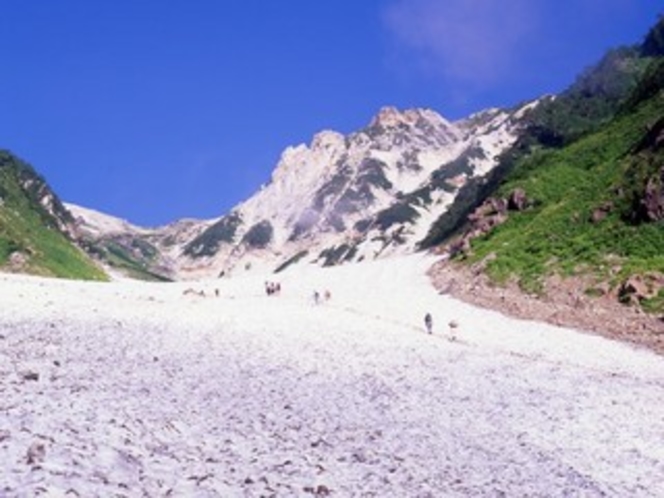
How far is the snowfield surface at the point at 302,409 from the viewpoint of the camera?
14.1 m

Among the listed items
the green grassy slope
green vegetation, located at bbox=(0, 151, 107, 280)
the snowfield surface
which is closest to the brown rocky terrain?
the green grassy slope

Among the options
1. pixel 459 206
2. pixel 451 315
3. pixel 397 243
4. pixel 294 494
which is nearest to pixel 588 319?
pixel 451 315

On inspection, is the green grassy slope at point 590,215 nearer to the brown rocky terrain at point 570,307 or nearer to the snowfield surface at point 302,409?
the brown rocky terrain at point 570,307

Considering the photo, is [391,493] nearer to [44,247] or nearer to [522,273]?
[522,273]

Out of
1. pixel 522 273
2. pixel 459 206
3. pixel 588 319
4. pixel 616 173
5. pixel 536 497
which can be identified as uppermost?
pixel 459 206

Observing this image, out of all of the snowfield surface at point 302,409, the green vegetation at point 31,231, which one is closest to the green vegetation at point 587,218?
the snowfield surface at point 302,409

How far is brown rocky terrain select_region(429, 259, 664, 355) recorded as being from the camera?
44625 mm

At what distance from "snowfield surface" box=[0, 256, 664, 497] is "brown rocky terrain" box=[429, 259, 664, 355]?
280cm

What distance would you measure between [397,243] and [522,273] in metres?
A: 137

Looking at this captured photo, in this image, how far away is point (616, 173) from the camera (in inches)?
2891

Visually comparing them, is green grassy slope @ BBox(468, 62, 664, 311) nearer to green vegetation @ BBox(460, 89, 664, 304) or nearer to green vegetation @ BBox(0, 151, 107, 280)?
green vegetation @ BBox(460, 89, 664, 304)

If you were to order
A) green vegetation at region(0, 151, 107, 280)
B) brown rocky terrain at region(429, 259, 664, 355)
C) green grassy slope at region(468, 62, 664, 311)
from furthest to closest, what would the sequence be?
green vegetation at region(0, 151, 107, 280) < green grassy slope at region(468, 62, 664, 311) < brown rocky terrain at region(429, 259, 664, 355)

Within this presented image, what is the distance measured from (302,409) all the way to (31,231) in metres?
94.2

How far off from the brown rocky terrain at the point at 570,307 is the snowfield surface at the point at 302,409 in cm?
280
